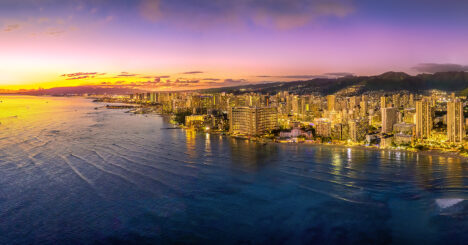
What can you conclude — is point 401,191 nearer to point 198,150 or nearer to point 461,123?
point 198,150

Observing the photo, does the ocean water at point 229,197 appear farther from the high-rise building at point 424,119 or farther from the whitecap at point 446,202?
the high-rise building at point 424,119

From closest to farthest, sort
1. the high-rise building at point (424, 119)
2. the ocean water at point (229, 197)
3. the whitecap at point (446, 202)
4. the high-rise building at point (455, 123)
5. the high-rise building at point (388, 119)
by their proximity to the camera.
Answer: the ocean water at point (229, 197), the whitecap at point (446, 202), the high-rise building at point (455, 123), the high-rise building at point (424, 119), the high-rise building at point (388, 119)

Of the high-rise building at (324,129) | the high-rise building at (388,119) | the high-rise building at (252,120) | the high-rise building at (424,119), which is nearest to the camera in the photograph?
the high-rise building at (424,119)

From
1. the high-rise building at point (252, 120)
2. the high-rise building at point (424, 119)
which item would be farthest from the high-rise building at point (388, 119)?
the high-rise building at point (252, 120)

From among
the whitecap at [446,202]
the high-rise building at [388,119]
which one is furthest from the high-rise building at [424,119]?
the whitecap at [446,202]

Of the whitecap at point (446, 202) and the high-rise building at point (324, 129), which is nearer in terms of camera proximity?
the whitecap at point (446, 202)

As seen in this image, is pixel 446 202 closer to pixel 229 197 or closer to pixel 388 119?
pixel 229 197

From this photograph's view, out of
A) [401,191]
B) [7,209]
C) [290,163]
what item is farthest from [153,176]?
[401,191]

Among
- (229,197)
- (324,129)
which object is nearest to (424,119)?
(324,129)

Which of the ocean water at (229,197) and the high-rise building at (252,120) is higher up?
the high-rise building at (252,120)
